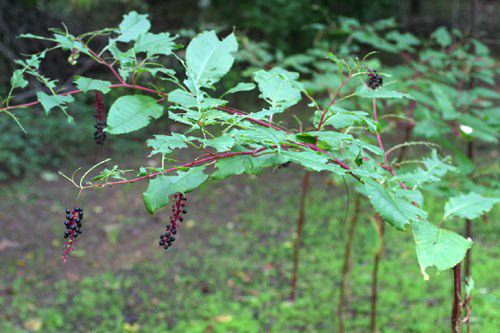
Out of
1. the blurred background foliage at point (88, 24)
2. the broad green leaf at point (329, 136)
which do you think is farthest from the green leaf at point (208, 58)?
the blurred background foliage at point (88, 24)

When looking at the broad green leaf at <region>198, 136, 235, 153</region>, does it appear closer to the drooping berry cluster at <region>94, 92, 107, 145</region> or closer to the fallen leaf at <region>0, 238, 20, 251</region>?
the drooping berry cluster at <region>94, 92, 107, 145</region>

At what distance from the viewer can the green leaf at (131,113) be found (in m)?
1.05

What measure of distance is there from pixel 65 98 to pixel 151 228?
309cm

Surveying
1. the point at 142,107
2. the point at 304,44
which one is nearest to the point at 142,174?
the point at 142,107

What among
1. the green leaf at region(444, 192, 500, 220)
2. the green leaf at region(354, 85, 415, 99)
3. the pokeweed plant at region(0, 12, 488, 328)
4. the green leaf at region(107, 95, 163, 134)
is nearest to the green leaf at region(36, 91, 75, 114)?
the pokeweed plant at region(0, 12, 488, 328)

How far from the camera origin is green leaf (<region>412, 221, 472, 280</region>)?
95cm

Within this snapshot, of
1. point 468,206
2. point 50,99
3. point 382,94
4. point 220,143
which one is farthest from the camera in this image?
point 468,206

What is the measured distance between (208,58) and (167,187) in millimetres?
291

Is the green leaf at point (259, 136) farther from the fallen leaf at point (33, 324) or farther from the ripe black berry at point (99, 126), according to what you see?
the fallen leaf at point (33, 324)

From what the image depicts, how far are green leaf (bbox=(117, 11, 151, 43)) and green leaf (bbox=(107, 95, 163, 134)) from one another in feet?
0.55

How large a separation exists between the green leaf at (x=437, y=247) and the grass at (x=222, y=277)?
127cm

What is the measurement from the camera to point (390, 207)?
947mm

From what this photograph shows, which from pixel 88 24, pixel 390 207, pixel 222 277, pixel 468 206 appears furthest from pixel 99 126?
pixel 88 24

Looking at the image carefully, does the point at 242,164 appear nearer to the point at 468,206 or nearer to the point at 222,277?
the point at 468,206
